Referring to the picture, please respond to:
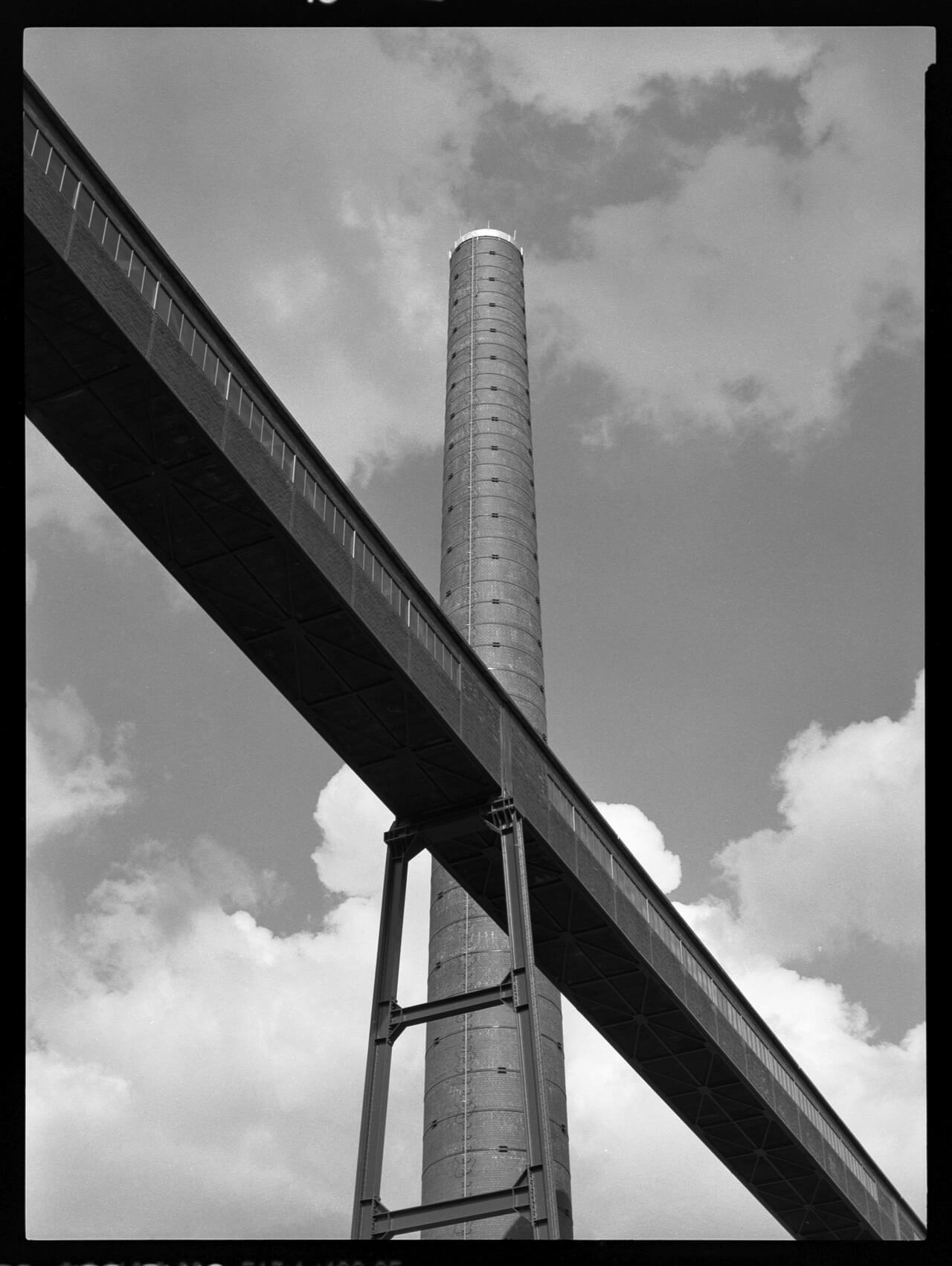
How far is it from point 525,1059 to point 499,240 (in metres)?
32.3

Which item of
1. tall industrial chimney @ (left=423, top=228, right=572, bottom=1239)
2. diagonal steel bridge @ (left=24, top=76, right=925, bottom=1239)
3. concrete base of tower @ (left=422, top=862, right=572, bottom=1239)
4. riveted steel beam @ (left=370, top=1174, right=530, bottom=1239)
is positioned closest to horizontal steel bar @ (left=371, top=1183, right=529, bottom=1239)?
riveted steel beam @ (left=370, top=1174, right=530, bottom=1239)

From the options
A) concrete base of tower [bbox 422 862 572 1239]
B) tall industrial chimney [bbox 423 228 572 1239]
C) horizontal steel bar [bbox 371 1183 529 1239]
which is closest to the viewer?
horizontal steel bar [bbox 371 1183 529 1239]

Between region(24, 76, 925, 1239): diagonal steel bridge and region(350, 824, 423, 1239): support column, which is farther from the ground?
region(24, 76, 925, 1239): diagonal steel bridge

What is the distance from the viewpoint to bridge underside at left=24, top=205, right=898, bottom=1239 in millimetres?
15492

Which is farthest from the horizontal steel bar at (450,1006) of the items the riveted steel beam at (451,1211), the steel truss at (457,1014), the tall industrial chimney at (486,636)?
the tall industrial chimney at (486,636)

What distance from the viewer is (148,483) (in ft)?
54.7

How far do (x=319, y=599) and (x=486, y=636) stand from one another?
1503cm

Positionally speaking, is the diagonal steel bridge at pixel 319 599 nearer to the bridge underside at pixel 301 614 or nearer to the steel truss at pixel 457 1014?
the bridge underside at pixel 301 614

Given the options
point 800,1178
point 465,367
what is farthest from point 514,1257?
point 465,367

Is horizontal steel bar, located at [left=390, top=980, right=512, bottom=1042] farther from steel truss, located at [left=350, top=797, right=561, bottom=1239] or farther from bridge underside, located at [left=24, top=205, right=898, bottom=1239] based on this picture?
bridge underside, located at [left=24, top=205, right=898, bottom=1239]

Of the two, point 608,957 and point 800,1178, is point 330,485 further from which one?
point 800,1178

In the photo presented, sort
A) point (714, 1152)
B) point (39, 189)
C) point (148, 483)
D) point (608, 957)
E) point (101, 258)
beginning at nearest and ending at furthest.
Answer: 1. point (39, 189)
2. point (101, 258)
3. point (148, 483)
4. point (608, 957)
5. point (714, 1152)

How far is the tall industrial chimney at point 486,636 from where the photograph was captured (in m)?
25.5

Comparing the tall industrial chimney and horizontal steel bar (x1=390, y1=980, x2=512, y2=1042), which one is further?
the tall industrial chimney
